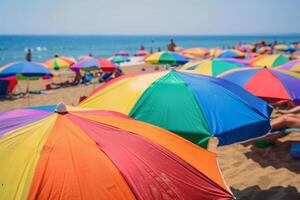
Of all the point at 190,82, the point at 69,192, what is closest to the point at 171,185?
the point at 69,192

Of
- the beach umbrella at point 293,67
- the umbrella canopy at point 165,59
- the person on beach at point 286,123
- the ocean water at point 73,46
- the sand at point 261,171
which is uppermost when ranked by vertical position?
the beach umbrella at point 293,67

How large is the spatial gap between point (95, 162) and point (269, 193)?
113 inches

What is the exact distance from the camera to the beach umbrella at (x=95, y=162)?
1629 millimetres

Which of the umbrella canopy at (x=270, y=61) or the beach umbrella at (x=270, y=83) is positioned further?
the umbrella canopy at (x=270, y=61)

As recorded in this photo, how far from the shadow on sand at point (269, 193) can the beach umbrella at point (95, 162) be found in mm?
1894

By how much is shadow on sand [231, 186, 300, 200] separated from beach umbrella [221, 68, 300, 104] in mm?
1106

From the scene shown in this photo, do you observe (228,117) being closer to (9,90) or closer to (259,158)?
(259,158)

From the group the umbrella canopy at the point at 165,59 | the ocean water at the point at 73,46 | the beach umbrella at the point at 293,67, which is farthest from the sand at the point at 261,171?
the ocean water at the point at 73,46

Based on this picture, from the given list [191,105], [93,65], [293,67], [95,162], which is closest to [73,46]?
[93,65]

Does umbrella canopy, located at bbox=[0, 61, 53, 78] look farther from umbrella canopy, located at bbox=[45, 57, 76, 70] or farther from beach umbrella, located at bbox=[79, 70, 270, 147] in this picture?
beach umbrella, located at bbox=[79, 70, 270, 147]

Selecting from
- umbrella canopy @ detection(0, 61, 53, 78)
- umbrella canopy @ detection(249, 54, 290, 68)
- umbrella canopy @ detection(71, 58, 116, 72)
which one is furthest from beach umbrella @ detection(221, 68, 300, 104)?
umbrella canopy @ detection(71, 58, 116, 72)

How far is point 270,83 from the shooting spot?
4191 millimetres

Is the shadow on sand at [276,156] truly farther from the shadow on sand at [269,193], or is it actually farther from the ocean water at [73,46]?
the ocean water at [73,46]

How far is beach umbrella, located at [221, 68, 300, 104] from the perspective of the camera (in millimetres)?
3977
